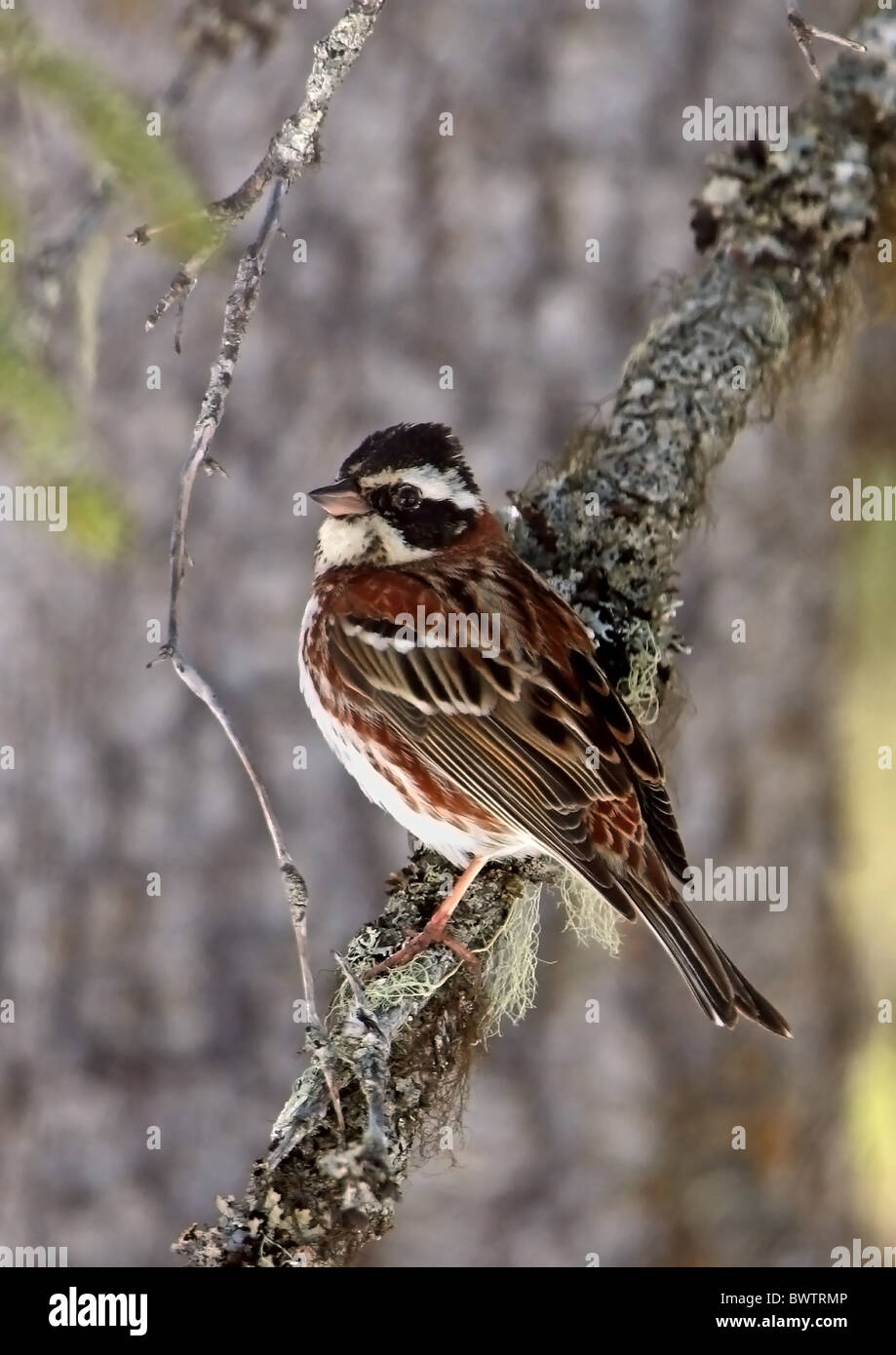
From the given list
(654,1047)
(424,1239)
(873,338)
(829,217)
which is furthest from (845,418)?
(424,1239)

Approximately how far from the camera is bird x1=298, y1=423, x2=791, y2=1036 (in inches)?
118

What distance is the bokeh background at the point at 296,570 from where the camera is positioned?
3902 millimetres

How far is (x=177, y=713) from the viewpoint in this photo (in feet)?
12.9

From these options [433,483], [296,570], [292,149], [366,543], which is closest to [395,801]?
[366,543]

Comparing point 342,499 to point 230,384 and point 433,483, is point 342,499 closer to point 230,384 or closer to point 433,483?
point 433,483

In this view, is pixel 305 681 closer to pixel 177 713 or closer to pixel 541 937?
pixel 177 713

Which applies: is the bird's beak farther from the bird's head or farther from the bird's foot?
the bird's foot

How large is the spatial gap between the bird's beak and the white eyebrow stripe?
0.03 meters

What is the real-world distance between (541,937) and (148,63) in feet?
9.02

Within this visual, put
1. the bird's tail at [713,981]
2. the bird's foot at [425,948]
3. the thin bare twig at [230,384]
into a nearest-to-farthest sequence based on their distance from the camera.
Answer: the thin bare twig at [230,384]
the bird's tail at [713,981]
the bird's foot at [425,948]

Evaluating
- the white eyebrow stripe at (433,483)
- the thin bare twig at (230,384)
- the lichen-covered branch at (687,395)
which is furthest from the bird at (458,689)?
the thin bare twig at (230,384)

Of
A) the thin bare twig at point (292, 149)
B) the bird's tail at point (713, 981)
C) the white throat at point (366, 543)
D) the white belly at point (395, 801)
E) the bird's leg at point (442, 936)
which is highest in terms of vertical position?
the thin bare twig at point (292, 149)

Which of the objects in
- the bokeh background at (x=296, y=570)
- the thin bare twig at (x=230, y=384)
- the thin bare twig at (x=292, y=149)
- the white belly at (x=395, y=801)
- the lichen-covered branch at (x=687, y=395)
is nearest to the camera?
the thin bare twig at (x=230, y=384)

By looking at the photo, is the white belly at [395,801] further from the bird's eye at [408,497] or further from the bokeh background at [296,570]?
the bokeh background at [296,570]
